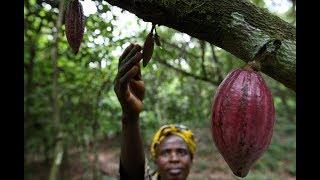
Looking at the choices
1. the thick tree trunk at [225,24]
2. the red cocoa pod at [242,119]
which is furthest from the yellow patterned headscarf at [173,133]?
the red cocoa pod at [242,119]

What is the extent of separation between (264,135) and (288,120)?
28.8ft

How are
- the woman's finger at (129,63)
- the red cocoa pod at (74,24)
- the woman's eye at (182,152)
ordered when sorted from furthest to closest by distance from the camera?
the woman's eye at (182,152) < the woman's finger at (129,63) < the red cocoa pod at (74,24)

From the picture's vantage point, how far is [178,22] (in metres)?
1.13

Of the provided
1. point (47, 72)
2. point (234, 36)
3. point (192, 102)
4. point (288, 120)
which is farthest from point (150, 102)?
point (234, 36)

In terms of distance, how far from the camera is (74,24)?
1224 millimetres

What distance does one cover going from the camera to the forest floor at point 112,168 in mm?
7992

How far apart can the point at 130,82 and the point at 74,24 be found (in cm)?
66

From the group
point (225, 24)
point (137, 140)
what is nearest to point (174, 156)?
point (137, 140)

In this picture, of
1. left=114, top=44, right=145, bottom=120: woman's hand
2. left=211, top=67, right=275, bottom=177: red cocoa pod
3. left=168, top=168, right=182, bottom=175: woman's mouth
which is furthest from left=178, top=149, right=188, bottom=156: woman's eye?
left=211, top=67, right=275, bottom=177: red cocoa pod

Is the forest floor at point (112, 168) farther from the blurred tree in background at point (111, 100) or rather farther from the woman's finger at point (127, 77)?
the woman's finger at point (127, 77)

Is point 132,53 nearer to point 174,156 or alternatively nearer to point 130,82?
point 130,82

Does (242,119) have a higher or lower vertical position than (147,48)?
lower

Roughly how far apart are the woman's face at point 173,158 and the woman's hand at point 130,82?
1290 mm
